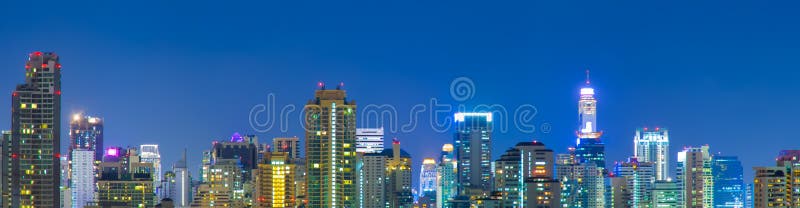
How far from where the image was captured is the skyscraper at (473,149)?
227 feet

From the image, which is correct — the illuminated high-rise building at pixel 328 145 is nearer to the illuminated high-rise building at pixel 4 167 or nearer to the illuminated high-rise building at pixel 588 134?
the illuminated high-rise building at pixel 4 167

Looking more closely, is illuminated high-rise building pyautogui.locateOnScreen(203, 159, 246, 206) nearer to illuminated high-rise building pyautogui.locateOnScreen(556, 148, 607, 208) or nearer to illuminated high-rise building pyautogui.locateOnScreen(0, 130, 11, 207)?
illuminated high-rise building pyautogui.locateOnScreen(556, 148, 607, 208)

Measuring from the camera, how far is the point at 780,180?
48906 millimetres

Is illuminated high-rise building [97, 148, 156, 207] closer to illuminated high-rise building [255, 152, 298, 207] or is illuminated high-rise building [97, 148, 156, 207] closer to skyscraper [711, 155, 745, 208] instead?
illuminated high-rise building [255, 152, 298, 207]

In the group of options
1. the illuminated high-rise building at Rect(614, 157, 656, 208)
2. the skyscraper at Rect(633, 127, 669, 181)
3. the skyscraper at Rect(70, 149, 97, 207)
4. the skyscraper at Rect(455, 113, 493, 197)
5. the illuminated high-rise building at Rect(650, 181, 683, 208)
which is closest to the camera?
the skyscraper at Rect(70, 149, 97, 207)

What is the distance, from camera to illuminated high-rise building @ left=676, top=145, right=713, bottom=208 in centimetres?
6809

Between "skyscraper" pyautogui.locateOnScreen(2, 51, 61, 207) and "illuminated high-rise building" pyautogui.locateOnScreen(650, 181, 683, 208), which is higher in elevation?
"skyscraper" pyautogui.locateOnScreen(2, 51, 61, 207)

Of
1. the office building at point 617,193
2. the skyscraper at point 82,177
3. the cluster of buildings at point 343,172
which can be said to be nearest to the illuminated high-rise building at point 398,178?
the cluster of buildings at point 343,172

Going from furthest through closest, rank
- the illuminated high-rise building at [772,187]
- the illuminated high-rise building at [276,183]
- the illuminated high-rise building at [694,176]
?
the illuminated high-rise building at [694,176] < the illuminated high-rise building at [276,183] < the illuminated high-rise building at [772,187]

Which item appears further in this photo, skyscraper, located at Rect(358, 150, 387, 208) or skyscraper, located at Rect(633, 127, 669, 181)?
skyscraper, located at Rect(633, 127, 669, 181)

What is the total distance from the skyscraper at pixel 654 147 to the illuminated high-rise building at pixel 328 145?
73.9 ft

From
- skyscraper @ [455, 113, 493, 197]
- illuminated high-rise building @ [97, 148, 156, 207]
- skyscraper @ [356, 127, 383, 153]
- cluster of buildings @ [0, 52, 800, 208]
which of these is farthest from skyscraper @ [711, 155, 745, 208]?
illuminated high-rise building @ [97, 148, 156, 207]

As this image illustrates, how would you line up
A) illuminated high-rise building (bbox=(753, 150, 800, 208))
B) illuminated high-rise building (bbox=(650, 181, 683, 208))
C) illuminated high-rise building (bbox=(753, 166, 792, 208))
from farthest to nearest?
1. illuminated high-rise building (bbox=(650, 181, 683, 208))
2. illuminated high-rise building (bbox=(753, 166, 792, 208))
3. illuminated high-rise building (bbox=(753, 150, 800, 208))

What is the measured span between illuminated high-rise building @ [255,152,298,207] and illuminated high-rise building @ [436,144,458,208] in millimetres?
8550
